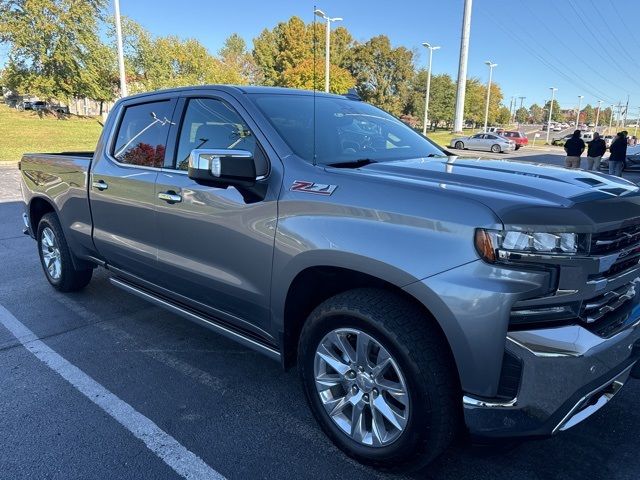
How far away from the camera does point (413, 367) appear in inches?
83.5

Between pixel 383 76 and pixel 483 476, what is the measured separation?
70.7m

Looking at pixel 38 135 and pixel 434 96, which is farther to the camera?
pixel 434 96

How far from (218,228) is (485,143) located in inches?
1439

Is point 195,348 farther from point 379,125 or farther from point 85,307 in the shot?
point 379,125

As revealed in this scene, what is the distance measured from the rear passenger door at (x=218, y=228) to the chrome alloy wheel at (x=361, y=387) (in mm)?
492

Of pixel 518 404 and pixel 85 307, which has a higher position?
pixel 518 404

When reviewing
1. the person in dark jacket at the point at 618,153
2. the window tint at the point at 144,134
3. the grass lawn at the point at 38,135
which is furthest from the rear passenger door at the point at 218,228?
the grass lawn at the point at 38,135

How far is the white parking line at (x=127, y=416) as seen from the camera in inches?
98.8

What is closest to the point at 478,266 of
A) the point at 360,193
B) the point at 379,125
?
the point at 360,193

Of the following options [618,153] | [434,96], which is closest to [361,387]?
[618,153]

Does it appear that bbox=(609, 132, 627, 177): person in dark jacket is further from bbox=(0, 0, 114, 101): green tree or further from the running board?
bbox=(0, 0, 114, 101): green tree

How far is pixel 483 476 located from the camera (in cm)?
244

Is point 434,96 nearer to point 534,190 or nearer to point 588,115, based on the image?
point 534,190

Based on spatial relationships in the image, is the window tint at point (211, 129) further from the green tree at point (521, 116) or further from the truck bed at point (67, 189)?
the green tree at point (521, 116)
